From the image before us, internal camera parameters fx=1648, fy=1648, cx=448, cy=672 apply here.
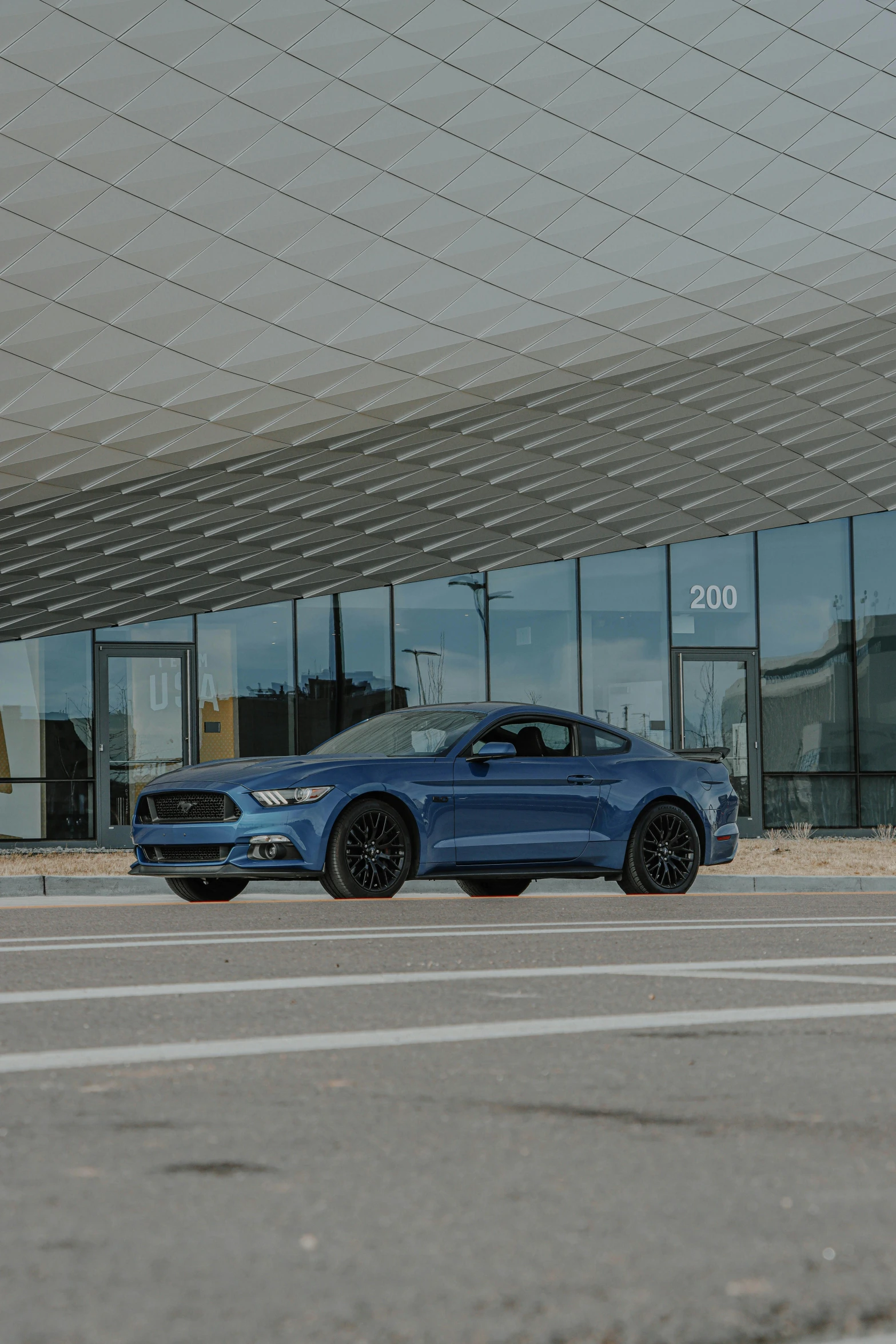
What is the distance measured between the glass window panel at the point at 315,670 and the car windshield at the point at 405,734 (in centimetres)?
1219

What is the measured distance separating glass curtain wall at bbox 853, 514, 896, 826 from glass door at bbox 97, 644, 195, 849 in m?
11.0

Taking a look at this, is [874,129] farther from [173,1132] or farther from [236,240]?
[173,1132]

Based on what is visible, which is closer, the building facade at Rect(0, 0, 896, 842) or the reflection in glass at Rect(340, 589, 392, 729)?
the building facade at Rect(0, 0, 896, 842)

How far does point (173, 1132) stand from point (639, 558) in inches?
937

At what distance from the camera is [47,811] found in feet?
80.7

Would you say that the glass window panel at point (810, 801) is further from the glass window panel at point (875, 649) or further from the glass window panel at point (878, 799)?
the glass window panel at point (875, 649)

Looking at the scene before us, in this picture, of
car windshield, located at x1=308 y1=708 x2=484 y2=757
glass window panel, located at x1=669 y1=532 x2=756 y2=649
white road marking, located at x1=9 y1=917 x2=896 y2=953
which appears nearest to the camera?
white road marking, located at x1=9 y1=917 x2=896 y2=953

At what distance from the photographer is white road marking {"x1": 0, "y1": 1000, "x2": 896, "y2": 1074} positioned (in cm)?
451

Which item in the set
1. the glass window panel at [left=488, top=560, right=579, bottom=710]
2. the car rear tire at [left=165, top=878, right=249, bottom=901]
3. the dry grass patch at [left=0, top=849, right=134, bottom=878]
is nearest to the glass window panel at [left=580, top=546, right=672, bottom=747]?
the glass window panel at [left=488, top=560, right=579, bottom=710]

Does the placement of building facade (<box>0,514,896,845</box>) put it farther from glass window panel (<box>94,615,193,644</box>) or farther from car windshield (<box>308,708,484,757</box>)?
car windshield (<box>308,708,484,757</box>)

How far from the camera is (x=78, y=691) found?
24.7 m

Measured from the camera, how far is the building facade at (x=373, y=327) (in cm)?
1667

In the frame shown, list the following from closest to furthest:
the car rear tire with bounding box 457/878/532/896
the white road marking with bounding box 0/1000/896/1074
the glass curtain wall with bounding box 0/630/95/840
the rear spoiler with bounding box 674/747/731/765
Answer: the white road marking with bounding box 0/1000/896/1074
the rear spoiler with bounding box 674/747/731/765
the car rear tire with bounding box 457/878/532/896
the glass curtain wall with bounding box 0/630/95/840

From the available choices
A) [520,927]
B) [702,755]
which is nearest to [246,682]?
[702,755]
